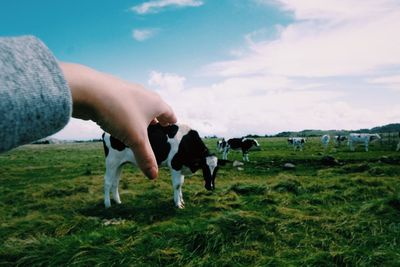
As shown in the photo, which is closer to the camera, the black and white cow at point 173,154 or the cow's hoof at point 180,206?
the cow's hoof at point 180,206

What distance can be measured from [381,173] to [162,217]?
1105 centimetres

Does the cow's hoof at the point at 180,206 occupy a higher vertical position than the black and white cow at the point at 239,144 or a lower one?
lower

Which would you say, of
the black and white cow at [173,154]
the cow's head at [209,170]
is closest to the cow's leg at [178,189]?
the black and white cow at [173,154]

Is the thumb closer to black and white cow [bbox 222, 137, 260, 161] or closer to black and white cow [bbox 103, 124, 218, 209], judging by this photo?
black and white cow [bbox 103, 124, 218, 209]

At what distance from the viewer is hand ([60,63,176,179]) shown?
100 centimetres

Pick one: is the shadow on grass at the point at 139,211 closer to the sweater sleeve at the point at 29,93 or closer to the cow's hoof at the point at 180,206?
the cow's hoof at the point at 180,206

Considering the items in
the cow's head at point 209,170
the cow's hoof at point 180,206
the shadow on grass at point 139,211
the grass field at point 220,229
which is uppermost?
the cow's head at point 209,170

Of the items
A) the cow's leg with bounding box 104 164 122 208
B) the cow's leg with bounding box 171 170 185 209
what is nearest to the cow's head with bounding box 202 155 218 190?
the cow's leg with bounding box 171 170 185 209

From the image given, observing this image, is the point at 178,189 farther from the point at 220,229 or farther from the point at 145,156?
the point at 145,156

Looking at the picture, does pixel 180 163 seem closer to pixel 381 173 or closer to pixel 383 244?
pixel 383 244

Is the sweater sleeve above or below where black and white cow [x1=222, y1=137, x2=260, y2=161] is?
above

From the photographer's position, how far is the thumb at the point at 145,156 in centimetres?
123

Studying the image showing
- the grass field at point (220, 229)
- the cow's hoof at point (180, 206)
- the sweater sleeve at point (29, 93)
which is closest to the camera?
the sweater sleeve at point (29, 93)

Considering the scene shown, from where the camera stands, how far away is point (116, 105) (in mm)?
1110
